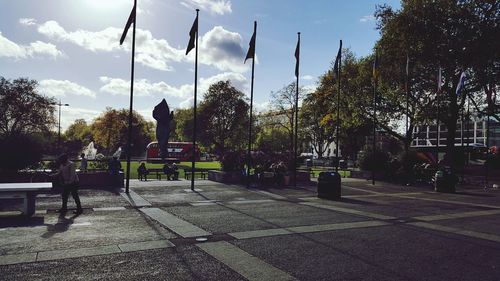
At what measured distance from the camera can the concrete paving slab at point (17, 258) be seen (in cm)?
674

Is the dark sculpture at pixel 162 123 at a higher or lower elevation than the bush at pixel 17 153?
higher

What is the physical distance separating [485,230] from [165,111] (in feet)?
45.5

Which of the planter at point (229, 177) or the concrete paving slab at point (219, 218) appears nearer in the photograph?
the concrete paving slab at point (219, 218)

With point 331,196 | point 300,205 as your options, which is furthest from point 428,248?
point 331,196

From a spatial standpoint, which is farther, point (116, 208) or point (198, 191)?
point (198, 191)

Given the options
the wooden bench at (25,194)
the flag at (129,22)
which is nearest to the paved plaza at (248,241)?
the wooden bench at (25,194)

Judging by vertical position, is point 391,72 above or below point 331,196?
above

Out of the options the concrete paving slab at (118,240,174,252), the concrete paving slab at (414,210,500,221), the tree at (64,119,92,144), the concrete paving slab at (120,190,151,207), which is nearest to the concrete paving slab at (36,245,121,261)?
the concrete paving slab at (118,240,174,252)

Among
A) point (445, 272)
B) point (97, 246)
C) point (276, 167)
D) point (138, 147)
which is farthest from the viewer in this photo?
point (138, 147)

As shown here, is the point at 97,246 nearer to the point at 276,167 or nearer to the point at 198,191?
the point at 198,191

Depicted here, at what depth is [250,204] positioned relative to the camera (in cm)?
1471

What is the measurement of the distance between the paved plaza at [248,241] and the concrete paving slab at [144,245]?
0.07 ft

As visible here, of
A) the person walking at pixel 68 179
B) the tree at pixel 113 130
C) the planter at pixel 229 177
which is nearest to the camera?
the person walking at pixel 68 179

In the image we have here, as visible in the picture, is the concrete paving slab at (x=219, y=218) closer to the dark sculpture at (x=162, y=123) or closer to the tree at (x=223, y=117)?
the dark sculpture at (x=162, y=123)
